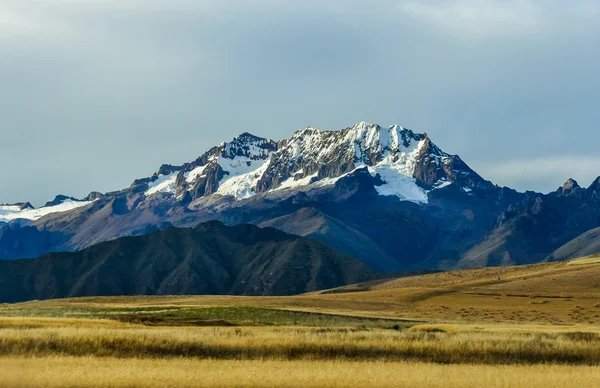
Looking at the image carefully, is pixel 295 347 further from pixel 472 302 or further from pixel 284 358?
pixel 472 302

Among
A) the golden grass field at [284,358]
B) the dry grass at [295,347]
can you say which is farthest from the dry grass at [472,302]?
the dry grass at [295,347]

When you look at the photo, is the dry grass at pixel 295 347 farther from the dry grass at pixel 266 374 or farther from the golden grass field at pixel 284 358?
the dry grass at pixel 266 374

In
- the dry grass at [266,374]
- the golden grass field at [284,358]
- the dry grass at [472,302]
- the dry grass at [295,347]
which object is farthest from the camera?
the dry grass at [472,302]

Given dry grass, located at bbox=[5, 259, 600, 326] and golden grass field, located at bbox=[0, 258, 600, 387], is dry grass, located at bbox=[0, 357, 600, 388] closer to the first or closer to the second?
golden grass field, located at bbox=[0, 258, 600, 387]

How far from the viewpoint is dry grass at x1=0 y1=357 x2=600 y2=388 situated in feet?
119

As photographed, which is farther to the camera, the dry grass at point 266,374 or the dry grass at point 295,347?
the dry grass at point 295,347

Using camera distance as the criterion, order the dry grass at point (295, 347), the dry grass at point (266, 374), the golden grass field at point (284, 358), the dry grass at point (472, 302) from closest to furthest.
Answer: the dry grass at point (266, 374) → the golden grass field at point (284, 358) → the dry grass at point (295, 347) → the dry grass at point (472, 302)

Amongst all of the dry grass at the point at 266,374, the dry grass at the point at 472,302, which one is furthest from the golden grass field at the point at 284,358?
the dry grass at the point at 472,302

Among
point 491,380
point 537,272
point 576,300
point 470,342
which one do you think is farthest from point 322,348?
point 537,272

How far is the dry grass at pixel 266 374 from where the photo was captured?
36344 mm

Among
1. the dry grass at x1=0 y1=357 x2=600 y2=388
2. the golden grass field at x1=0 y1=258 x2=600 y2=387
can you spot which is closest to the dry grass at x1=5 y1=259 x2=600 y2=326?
the golden grass field at x1=0 y1=258 x2=600 y2=387

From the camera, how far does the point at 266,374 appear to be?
39.3 metres

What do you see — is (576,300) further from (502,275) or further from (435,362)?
(435,362)

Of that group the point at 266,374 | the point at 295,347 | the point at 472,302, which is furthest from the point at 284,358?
the point at 472,302
